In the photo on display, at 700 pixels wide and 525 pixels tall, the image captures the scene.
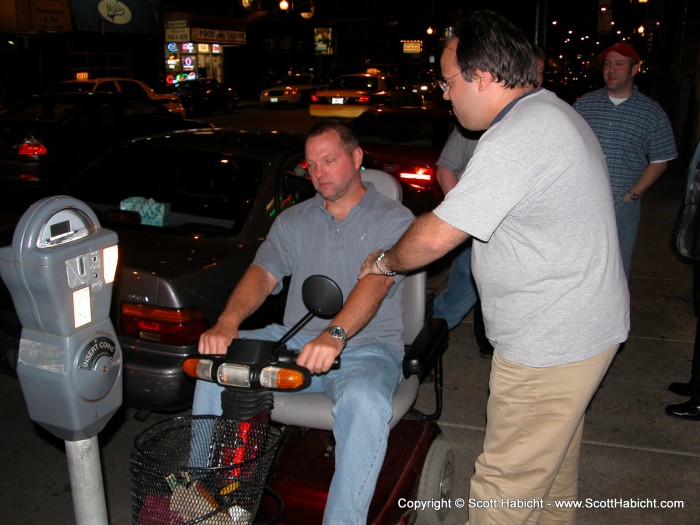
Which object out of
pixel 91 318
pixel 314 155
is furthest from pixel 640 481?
pixel 91 318

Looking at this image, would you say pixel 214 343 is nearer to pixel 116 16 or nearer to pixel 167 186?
pixel 167 186

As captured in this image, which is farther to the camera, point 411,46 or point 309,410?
point 411,46

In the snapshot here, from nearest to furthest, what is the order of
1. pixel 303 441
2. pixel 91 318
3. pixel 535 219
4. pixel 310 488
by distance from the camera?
pixel 91 318, pixel 535 219, pixel 310 488, pixel 303 441

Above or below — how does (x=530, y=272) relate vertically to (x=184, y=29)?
below

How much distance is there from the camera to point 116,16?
93.7ft

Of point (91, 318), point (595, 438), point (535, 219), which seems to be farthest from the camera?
point (595, 438)

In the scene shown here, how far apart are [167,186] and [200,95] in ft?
80.5

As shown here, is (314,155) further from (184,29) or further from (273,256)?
(184,29)

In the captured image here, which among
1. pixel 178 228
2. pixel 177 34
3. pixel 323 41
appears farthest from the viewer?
pixel 323 41

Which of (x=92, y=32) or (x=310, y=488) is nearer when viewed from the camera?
(x=310, y=488)

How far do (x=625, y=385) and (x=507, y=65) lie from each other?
3249 millimetres

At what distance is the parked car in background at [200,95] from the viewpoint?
2819 cm

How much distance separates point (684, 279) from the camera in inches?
288

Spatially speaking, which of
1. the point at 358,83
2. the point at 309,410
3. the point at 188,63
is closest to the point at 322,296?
the point at 309,410
